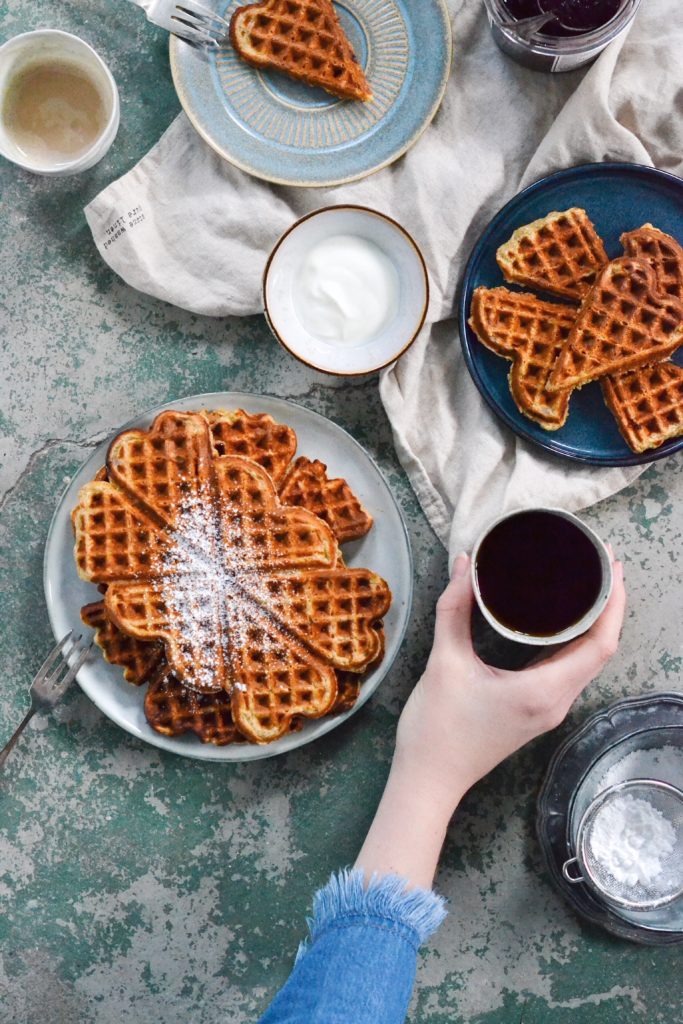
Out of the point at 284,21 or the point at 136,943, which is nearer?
the point at 284,21

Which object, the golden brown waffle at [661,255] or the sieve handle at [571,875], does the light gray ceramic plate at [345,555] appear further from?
the golden brown waffle at [661,255]

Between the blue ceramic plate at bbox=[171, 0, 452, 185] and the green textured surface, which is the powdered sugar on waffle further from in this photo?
the blue ceramic plate at bbox=[171, 0, 452, 185]

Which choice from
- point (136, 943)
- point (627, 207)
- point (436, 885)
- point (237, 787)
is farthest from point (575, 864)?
point (627, 207)

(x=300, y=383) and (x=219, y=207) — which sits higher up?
(x=219, y=207)

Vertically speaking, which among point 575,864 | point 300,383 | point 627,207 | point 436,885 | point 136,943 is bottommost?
point 136,943

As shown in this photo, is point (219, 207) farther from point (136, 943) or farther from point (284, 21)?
point (136, 943)

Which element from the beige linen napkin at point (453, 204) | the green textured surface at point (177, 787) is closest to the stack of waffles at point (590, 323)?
the beige linen napkin at point (453, 204)
